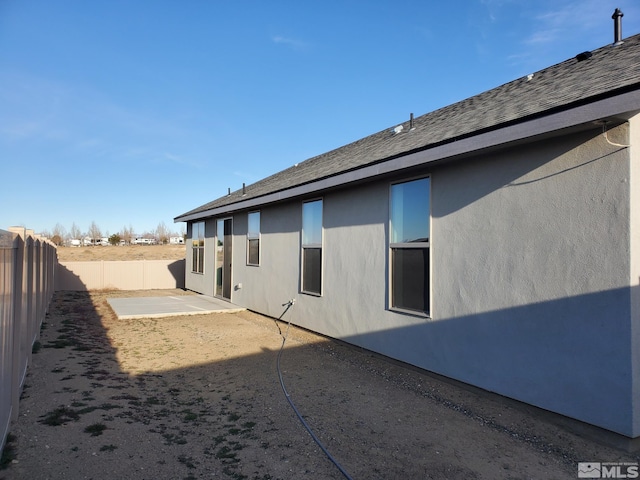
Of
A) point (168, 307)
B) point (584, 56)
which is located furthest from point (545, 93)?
point (168, 307)

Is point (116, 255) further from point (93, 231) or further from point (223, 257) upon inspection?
point (93, 231)

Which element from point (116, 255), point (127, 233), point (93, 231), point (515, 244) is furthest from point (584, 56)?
point (93, 231)

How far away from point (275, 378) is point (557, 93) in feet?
16.3

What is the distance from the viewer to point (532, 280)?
3.96m

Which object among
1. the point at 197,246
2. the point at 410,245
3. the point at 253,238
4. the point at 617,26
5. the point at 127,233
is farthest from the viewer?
the point at 127,233

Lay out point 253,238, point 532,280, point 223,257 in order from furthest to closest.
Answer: point 223,257 → point 253,238 → point 532,280

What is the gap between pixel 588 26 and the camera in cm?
683

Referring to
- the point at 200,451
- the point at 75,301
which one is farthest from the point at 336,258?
the point at 75,301

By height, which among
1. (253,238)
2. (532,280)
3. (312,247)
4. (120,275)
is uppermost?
(253,238)

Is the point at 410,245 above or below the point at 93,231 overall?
below

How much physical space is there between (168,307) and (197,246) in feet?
15.3

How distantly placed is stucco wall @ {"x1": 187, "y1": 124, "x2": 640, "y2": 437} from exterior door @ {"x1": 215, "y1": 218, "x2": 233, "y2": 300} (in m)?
7.50

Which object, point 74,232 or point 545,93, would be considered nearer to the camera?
point 545,93

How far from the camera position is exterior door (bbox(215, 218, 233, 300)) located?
12.8m
